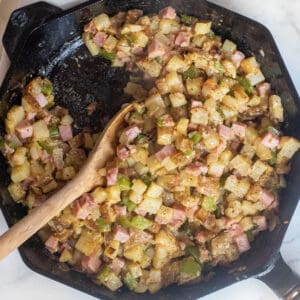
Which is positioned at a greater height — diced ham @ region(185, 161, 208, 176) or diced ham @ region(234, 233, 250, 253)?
diced ham @ region(185, 161, 208, 176)

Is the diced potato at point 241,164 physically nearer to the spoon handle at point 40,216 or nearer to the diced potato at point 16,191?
the spoon handle at point 40,216

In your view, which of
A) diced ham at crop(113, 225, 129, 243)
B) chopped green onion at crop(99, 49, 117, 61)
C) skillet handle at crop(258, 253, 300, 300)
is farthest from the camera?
chopped green onion at crop(99, 49, 117, 61)

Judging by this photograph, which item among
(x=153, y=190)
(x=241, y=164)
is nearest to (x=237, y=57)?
(x=241, y=164)

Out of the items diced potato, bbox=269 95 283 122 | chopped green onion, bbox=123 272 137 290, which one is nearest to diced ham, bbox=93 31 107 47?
diced potato, bbox=269 95 283 122

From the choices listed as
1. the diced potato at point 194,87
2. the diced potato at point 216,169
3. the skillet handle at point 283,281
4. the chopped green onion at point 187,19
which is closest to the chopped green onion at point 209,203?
the diced potato at point 216,169

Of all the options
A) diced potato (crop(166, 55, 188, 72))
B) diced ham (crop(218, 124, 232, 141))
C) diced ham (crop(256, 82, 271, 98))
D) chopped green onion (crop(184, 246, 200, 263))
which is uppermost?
diced potato (crop(166, 55, 188, 72))

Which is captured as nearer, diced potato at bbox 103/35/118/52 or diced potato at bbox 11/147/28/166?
diced potato at bbox 11/147/28/166

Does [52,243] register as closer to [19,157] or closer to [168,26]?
[19,157]

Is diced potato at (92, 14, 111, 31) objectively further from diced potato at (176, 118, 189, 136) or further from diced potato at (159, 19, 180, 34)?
diced potato at (176, 118, 189, 136)
